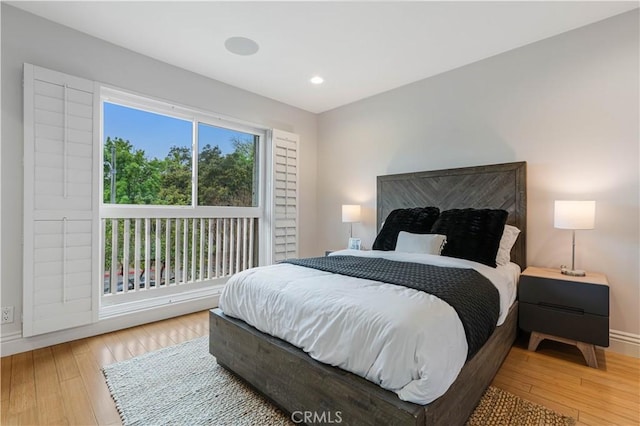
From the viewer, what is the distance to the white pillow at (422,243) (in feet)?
8.44

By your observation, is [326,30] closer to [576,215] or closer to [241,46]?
[241,46]

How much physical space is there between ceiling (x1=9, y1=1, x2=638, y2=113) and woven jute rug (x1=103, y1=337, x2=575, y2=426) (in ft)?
8.58

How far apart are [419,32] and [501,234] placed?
5.95ft

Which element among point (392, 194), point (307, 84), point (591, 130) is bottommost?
point (392, 194)

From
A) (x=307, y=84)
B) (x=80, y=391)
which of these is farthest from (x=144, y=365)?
(x=307, y=84)

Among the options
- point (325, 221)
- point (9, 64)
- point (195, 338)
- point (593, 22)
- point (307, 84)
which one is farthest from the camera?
point (325, 221)

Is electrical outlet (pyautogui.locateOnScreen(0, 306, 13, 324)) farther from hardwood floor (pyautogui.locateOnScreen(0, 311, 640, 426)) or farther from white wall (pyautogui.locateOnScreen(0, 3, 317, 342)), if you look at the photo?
hardwood floor (pyautogui.locateOnScreen(0, 311, 640, 426))

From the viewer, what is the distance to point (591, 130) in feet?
8.00

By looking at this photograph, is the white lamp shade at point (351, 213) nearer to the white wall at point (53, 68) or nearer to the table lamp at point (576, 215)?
the white wall at point (53, 68)

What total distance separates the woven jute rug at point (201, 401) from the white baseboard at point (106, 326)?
745 mm

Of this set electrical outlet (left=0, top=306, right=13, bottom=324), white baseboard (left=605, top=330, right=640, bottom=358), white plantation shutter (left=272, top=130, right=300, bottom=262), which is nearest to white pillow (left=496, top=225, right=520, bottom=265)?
white baseboard (left=605, top=330, right=640, bottom=358)

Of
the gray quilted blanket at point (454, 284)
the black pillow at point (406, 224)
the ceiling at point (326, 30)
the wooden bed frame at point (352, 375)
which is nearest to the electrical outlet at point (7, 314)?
the wooden bed frame at point (352, 375)

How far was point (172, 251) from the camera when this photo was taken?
3.36m

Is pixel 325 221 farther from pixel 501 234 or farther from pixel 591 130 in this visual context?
pixel 591 130
